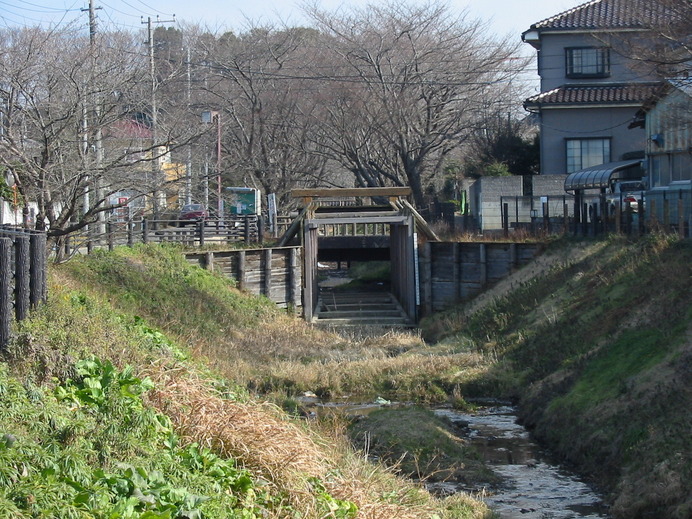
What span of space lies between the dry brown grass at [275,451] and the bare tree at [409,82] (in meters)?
31.2

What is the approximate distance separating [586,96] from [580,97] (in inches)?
11.2

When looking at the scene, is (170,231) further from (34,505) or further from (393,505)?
(34,505)

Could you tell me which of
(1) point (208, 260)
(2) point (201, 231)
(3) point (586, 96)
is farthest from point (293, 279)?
(3) point (586, 96)

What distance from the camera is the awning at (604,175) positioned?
33.6 m

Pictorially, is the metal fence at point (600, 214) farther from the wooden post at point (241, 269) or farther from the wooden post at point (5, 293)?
the wooden post at point (5, 293)

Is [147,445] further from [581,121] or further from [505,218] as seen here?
[581,121]

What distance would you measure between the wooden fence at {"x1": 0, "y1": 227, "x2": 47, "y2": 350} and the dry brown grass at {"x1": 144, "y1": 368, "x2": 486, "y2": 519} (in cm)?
159

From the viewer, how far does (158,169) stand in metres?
19.1

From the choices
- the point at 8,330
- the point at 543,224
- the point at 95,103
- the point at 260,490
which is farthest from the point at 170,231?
the point at 260,490

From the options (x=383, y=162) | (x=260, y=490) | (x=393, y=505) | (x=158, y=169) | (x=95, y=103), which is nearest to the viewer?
(x=260, y=490)

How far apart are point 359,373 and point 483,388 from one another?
9.43 feet

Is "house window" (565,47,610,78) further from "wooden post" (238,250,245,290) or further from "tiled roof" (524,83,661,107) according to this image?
"wooden post" (238,250,245,290)

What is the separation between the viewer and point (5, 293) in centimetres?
918

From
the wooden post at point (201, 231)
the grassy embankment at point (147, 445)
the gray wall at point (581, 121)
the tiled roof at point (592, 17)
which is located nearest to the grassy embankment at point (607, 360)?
the grassy embankment at point (147, 445)
